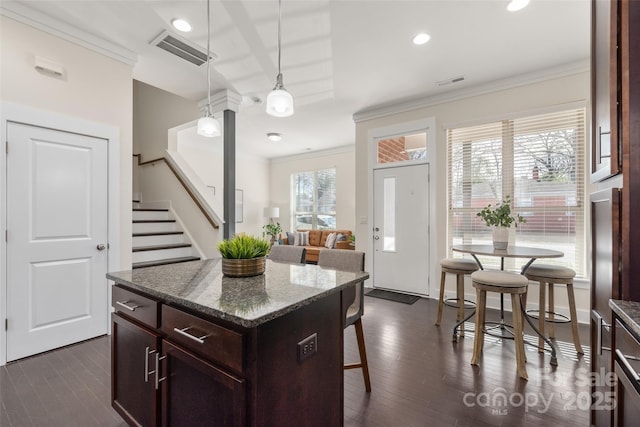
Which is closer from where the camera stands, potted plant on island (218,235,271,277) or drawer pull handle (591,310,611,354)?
drawer pull handle (591,310,611,354)

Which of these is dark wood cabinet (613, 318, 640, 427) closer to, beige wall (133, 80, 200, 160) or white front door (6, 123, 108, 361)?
white front door (6, 123, 108, 361)

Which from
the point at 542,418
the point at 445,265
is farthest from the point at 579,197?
the point at 542,418

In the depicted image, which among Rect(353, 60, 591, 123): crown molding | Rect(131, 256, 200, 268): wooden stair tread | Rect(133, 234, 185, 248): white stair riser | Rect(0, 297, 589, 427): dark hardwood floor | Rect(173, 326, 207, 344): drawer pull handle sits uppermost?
Rect(353, 60, 591, 123): crown molding

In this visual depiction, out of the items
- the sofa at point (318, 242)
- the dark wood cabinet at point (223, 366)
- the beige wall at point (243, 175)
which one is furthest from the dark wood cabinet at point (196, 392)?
the beige wall at point (243, 175)

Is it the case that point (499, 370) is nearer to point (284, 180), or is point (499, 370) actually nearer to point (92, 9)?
point (92, 9)

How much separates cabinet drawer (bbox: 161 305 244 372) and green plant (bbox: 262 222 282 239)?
673 centimetres

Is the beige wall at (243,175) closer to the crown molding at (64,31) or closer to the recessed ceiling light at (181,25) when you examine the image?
the crown molding at (64,31)

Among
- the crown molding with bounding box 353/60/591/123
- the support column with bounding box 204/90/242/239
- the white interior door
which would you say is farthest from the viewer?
the white interior door

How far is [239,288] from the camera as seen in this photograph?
135cm

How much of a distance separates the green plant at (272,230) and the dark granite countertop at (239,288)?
6.11m

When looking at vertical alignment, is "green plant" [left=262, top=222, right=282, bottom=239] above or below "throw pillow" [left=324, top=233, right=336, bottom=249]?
above

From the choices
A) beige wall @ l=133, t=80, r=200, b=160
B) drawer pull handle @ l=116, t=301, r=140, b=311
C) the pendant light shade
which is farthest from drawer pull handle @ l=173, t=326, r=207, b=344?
beige wall @ l=133, t=80, r=200, b=160

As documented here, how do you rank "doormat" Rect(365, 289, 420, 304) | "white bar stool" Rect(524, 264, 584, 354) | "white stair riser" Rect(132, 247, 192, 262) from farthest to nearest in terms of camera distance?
"doormat" Rect(365, 289, 420, 304)
"white stair riser" Rect(132, 247, 192, 262)
"white bar stool" Rect(524, 264, 584, 354)

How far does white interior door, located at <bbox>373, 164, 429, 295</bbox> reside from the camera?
417cm
